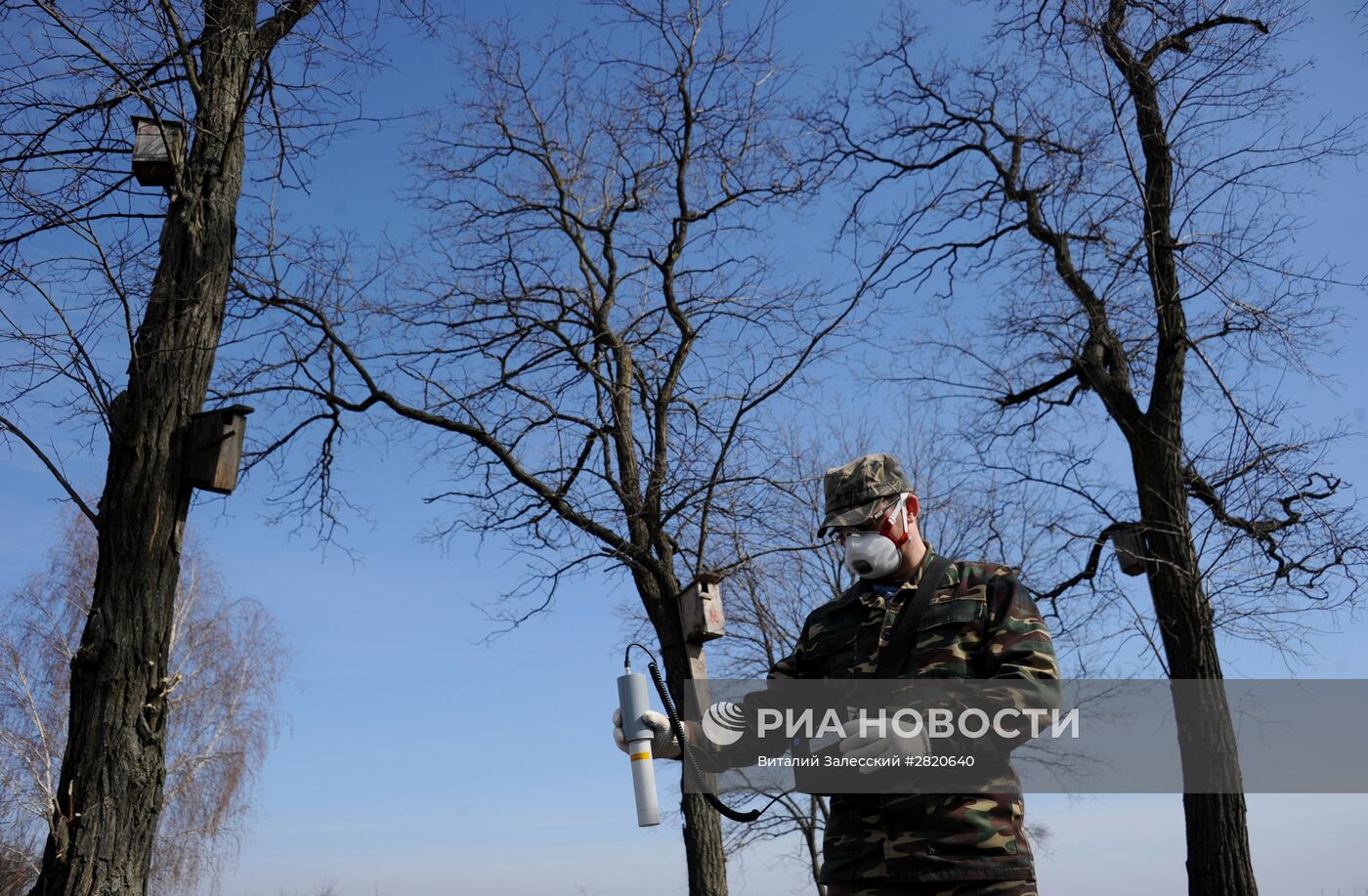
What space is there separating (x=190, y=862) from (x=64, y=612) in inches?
168

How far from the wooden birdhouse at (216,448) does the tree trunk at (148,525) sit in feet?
0.26

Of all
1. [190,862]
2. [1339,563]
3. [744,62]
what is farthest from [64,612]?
[1339,563]

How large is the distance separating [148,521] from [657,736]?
11.8ft

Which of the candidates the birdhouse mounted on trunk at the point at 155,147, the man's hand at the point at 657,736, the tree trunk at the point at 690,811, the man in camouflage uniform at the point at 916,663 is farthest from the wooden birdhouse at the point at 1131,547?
the birdhouse mounted on trunk at the point at 155,147

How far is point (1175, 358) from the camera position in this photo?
931 cm

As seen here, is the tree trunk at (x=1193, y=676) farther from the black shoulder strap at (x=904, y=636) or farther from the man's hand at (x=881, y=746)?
the man's hand at (x=881, y=746)

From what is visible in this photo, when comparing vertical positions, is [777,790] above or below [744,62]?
below

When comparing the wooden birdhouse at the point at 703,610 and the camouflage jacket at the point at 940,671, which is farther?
the wooden birdhouse at the point at 703,610

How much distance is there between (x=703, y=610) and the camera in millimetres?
8797

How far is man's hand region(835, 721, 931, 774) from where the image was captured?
287 centimetres

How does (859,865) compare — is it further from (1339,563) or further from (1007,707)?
(1339,563)

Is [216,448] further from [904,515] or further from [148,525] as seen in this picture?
[904,515]

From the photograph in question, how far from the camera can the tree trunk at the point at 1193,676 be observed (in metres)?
8.05

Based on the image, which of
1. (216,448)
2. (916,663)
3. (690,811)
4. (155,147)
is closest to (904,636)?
(916,663)
